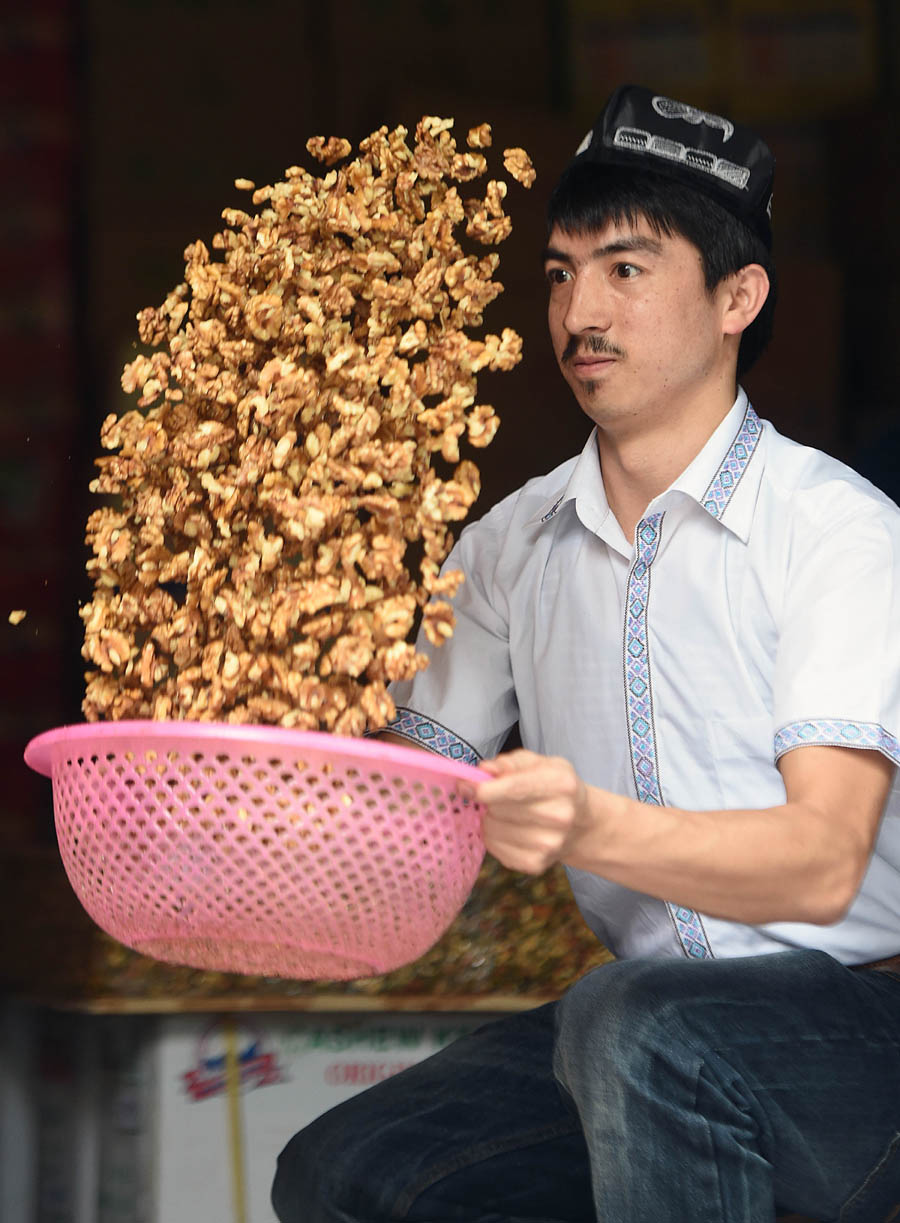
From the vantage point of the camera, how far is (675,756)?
115 cm

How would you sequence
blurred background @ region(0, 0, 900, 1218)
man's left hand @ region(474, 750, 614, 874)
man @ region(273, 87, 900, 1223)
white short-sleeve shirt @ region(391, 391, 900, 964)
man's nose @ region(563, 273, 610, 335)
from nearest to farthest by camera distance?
man's left hand @ region(474, 750, 614, 874)
man @ region(273, 87, 900, 1223)
white short-sleeve shirt @ region(391, 391, 900, 964)
man's nose @ region(563, 273, 610, 335)
blurred background @ region(0, 0, 900, 1218)

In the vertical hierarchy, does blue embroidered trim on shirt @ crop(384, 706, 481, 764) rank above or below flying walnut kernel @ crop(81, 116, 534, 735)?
below

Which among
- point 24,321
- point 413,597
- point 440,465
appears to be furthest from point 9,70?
point 413,597

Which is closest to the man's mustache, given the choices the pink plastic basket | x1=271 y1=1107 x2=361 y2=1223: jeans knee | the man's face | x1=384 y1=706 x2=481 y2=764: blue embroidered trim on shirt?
the man's face

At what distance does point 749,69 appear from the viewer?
2.26 meters

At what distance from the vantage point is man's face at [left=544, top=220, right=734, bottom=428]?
3.82ft

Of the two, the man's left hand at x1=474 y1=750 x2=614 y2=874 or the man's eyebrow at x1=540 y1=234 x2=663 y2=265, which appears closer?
the man's left hand at x1=474 y1=750 x2=614 y2=874

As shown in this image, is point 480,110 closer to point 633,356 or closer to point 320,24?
point 320,24

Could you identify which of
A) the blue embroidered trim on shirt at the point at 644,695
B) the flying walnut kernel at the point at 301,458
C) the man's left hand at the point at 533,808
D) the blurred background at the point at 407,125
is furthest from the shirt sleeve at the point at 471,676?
the blurred background at the point at 407,125

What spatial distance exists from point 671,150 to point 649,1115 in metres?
0.74

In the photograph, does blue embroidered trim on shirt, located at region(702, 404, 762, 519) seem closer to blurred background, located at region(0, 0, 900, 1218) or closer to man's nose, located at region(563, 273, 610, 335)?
man's nose, located at region(563, 273, 610, 335)

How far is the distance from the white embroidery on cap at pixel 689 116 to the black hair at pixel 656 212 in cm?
6

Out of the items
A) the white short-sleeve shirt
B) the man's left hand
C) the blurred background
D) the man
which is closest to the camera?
the man's left hand

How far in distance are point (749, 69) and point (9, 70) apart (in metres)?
1.09
